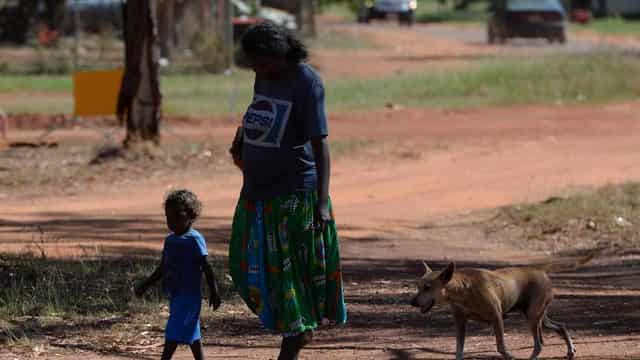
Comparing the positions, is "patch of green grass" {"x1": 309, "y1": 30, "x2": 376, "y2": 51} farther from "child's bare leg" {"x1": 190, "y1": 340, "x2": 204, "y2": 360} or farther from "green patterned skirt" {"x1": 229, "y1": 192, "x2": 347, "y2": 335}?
"green patterned skirt" {"x1": 229, "y1": 192, "x2": 347, "y2": 335}

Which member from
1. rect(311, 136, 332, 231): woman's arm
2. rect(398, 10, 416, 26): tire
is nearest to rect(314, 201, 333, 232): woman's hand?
rect(311, 136, 332, 231): woman's arm

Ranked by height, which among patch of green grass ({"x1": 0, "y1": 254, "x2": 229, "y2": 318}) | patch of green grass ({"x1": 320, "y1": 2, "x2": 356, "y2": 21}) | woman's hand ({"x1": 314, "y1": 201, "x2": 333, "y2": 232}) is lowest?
patch of green grass ({"x1": 320, "y1": 2, "x2": 356, "y2": 21})

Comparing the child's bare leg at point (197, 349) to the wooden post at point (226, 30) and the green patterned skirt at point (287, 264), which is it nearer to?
the green patterned skirt at point (287, 264)

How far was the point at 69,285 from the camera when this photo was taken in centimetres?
986

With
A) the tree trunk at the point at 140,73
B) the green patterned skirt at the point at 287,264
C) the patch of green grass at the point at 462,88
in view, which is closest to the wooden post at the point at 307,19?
the patch of green grass at the point at 462,88

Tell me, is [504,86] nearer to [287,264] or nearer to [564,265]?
[564,265]

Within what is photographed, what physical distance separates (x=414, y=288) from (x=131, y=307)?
7.31 ft

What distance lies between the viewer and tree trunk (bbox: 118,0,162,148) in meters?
19.7

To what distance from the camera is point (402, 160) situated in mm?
20375

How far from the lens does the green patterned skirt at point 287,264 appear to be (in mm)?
6637

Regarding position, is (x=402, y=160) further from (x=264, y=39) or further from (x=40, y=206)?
(x=264, y=39)

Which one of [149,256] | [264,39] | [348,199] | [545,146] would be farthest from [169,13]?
[264,39]

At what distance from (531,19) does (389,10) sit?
72.8 ft

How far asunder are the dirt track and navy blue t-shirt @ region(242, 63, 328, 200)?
1.68m
